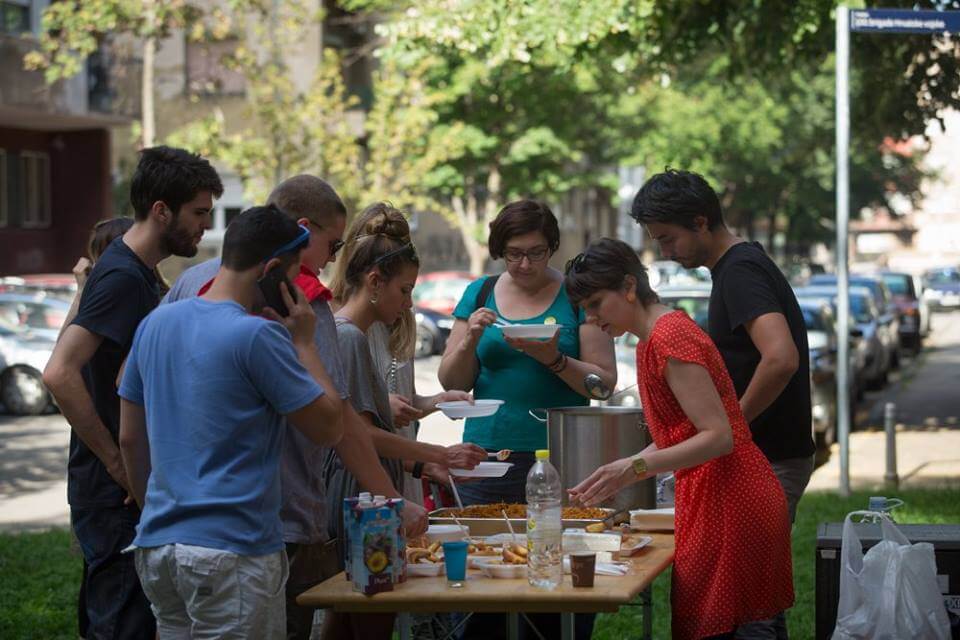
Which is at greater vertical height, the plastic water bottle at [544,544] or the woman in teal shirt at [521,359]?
the woman in teal shirt at [521,359]

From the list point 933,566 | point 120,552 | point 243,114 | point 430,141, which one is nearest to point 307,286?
point 120,552

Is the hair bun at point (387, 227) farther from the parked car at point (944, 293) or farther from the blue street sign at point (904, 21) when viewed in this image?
the parked car at point (944, 293)

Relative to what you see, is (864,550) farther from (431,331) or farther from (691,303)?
(431,331)

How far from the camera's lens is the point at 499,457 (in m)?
6.30

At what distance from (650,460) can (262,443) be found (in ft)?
4.28

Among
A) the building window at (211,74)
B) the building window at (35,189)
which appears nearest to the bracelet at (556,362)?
the building window at (35,189)

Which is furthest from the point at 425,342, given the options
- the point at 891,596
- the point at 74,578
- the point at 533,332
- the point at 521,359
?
the point at 891,596

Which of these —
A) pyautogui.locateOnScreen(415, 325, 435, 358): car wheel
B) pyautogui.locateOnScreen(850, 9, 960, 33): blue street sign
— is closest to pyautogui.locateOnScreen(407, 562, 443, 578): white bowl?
pyautogui.locateOnScreen(850, 9, 960, 33): blue street sign

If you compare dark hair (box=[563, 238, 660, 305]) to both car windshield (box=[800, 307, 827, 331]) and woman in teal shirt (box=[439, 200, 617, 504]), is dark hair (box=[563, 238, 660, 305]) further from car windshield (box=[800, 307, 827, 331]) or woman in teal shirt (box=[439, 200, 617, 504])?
car windshield (box=[800, 307, 827, 331])

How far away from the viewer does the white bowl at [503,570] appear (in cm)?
489

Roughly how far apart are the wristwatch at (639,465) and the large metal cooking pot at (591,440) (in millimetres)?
858

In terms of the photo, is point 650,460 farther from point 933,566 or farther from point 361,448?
point 933,566

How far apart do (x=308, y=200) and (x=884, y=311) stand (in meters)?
28.3

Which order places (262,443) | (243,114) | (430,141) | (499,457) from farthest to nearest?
1. (430,141)
2. (243,114)
3. (499,457)
4. (262,443)
